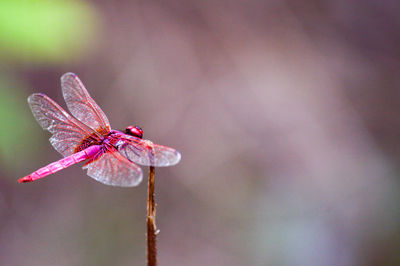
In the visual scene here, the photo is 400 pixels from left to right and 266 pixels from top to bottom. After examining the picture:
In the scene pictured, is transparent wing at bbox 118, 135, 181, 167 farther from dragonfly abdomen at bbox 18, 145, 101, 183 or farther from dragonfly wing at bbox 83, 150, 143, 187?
dragonfly abdomen at bbox 18, 145, 101, 183

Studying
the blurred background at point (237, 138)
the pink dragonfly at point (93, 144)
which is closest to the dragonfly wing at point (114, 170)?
the pink dragonfly at point (93, 144)

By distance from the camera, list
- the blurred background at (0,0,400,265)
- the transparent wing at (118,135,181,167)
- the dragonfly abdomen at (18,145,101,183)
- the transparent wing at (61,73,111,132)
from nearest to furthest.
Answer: the transparent wing at (118,135,181,167) < the dragonfly abdomen at (18,145,101,183) < the transparent wing at (61,73,111,132) < the blurred background at (0,0,400,265)

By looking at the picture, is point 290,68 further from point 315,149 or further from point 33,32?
point 33,32

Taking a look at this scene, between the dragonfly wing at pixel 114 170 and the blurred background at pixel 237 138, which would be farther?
the blurred background at pixel 237 138

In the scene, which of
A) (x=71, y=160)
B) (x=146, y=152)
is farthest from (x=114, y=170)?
(x=71, y=160)

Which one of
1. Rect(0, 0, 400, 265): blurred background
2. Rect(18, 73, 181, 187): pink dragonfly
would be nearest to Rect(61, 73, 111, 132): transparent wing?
Rect(18, 73, 181, 187): pink dragonfly

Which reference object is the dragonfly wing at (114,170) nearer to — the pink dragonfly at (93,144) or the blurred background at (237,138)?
the pink dragonfly at (93,144)
